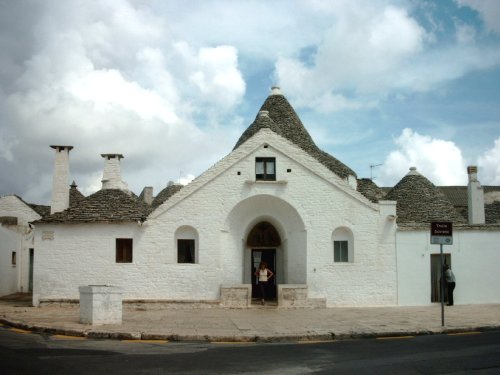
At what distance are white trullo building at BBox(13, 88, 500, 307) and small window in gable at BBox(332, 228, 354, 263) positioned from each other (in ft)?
0.13

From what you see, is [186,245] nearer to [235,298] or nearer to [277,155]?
[235,298]

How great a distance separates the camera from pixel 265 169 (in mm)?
22594

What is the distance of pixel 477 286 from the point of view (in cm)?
2328

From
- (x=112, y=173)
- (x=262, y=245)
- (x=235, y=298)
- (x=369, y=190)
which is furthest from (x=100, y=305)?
(x=369, y=190)

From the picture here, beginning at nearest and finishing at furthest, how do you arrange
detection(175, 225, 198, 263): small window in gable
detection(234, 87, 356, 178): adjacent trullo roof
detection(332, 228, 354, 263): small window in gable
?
1. detection(175, 225, 198, 263): small window in gable
2. detection(332, 228, 354, 263): small window in gable
3. detection(234, 87, 356, 178): adjacent trullo roof

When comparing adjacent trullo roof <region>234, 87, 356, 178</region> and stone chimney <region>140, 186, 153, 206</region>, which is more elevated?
adjacent trullo roof <region>234, 87, 356, 178</region>

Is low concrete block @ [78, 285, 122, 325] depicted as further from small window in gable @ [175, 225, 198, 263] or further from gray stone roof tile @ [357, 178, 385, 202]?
gray stone roof tile @ [357, 178, 385, 202]

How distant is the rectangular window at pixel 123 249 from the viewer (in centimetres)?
2220

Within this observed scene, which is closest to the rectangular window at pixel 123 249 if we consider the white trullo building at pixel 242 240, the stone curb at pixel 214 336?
the white trullo building at pixel 242 240

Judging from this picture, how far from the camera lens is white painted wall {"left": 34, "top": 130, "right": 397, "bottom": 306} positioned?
2191 cm

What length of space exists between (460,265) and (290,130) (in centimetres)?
1001

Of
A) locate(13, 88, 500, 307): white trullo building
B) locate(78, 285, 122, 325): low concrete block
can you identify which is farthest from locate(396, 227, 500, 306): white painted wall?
locate(78, 285, 122, 325): low concrete block

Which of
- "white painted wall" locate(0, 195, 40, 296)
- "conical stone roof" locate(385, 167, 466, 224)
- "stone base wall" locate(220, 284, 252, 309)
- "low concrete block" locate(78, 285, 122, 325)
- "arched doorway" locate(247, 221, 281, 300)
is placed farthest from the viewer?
"white painted wall" locate(0, 195, 40, 296)

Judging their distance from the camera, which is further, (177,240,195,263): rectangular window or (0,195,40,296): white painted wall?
(0,195,40,296): white painted wall
